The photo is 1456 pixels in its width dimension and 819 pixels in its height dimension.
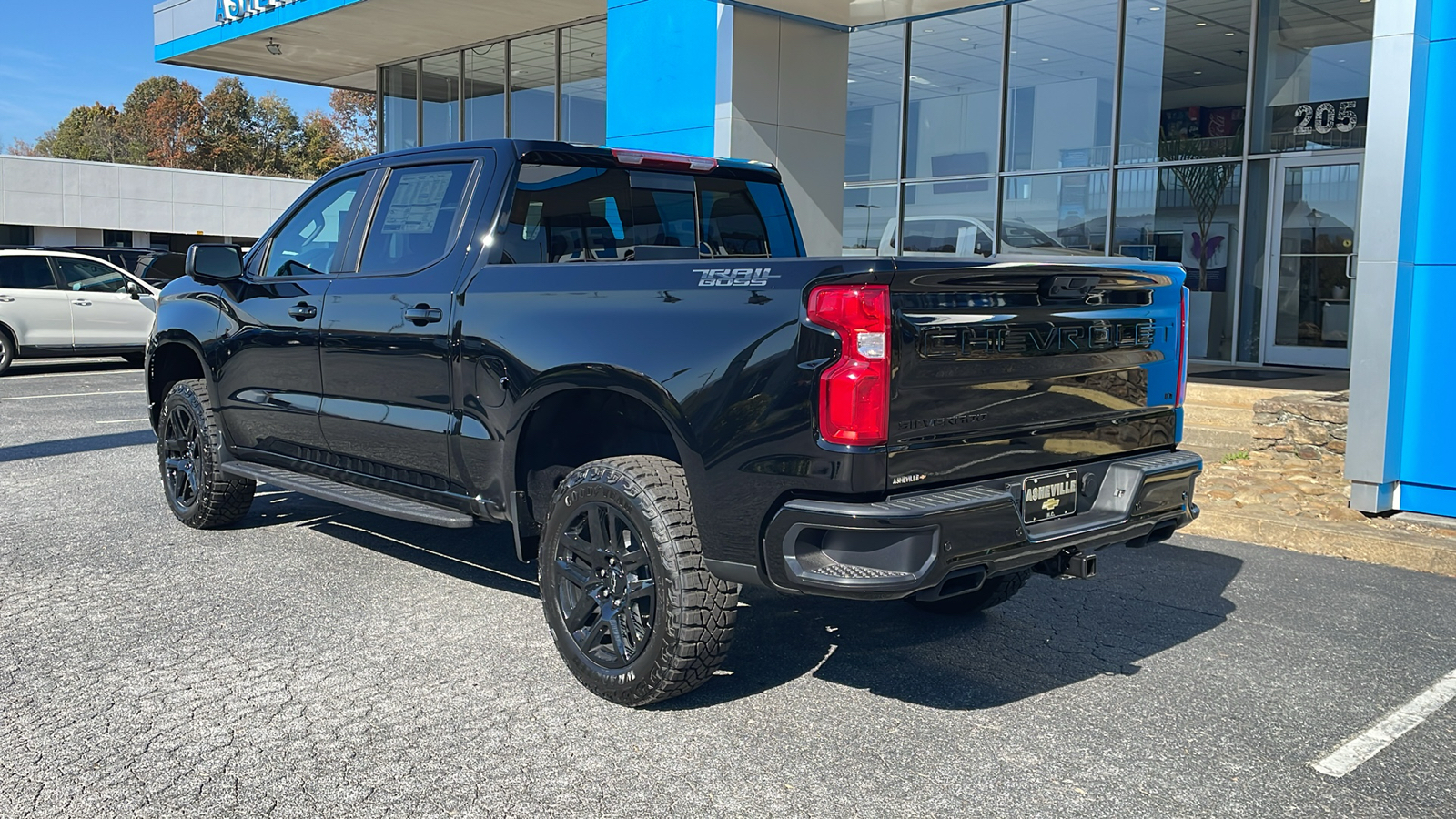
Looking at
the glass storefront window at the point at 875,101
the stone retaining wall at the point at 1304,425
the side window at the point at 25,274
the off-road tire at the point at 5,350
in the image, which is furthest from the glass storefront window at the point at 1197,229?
the off-road tire at the point at 5,350

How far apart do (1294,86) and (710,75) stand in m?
7.20

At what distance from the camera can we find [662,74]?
1202 centimetres

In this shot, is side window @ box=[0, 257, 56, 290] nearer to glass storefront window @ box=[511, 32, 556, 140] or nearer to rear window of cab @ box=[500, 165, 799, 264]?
glass storefront window @ box=[511, 32, 556, 140]

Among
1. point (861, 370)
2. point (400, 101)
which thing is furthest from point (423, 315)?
point (400, 101)

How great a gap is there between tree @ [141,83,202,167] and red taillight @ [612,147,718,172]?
9030 cm

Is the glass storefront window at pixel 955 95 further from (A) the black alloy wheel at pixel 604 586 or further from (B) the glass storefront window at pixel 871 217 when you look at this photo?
(A) the black alloy wheel at pixel 604 586

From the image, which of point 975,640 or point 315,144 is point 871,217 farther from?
point 315,144

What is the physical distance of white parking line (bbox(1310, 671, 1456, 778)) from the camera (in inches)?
146

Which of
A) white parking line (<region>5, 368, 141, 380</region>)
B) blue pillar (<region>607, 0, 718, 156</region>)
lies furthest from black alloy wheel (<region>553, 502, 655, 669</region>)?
white parking line (<region>5, 368, 141, 380</region>)

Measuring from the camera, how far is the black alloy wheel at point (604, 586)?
159 inches

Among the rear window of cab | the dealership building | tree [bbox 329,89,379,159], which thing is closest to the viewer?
the rear window of cab

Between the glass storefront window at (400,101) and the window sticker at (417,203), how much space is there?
1867 centimetres

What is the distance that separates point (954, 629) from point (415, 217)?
9.75 ft

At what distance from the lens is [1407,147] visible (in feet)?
23.8
